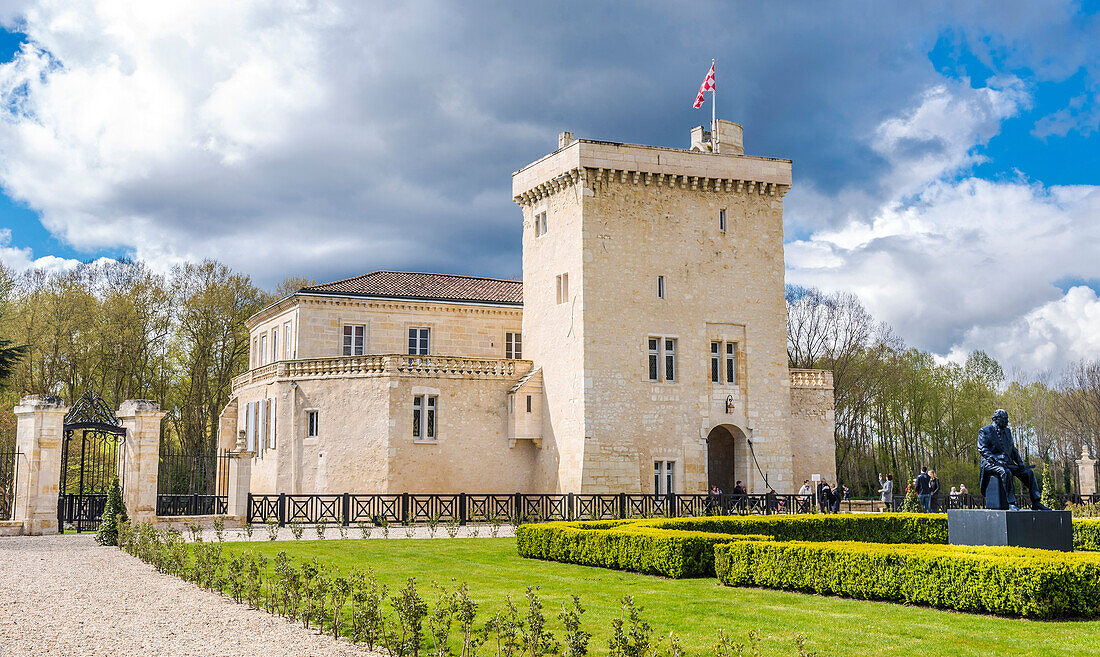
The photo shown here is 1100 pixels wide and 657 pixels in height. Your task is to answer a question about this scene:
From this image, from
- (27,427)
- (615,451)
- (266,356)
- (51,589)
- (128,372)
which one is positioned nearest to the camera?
(51,589)

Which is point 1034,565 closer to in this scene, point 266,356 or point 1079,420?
point 266,356

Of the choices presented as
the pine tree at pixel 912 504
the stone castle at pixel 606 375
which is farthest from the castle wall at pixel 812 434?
the pine tree at pixel 912 504

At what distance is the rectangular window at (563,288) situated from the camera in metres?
32.8

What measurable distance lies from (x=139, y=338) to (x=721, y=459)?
89.0 ft

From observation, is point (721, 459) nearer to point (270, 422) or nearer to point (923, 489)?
point (923, 489)

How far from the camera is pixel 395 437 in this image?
31.8m

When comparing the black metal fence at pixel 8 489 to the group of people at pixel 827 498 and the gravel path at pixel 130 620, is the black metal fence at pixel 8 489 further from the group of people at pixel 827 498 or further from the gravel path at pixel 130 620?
the group of people at pixel 827 498

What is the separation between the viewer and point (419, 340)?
37.6 meters

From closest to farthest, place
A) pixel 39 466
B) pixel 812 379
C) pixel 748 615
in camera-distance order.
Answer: pixel 748 615 < pixel 39 466 < pixel 812 379

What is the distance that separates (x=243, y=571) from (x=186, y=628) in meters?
2.18

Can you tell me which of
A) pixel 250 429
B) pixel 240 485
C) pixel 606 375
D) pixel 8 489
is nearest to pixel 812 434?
pixel 606 375

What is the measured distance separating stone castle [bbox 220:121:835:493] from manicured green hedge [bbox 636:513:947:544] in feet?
34.5

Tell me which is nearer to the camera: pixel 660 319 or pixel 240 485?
pixel 240 485

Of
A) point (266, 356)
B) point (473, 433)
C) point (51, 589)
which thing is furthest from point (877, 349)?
point (51, 589)
